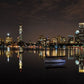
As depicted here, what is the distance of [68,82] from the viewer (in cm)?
2322

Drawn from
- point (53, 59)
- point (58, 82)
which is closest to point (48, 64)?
point (53, 59)

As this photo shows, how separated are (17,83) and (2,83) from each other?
2328 mm

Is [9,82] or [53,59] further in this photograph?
[53,59]

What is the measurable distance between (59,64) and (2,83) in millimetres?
20716

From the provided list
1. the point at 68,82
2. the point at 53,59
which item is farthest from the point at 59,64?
the point at 68,82

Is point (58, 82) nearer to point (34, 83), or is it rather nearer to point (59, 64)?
point (34, 83)

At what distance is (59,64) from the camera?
39969 millimetres

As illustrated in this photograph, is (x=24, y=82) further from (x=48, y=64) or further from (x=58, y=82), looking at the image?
(x=48, y=64)

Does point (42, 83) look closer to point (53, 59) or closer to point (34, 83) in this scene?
point (34, 83)

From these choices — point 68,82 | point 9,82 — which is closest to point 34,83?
point 9,82

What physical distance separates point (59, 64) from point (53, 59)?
2187mm

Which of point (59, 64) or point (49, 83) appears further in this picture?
point (59, 64)

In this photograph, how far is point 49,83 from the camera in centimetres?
2267

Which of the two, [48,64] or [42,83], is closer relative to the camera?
[42,83]
